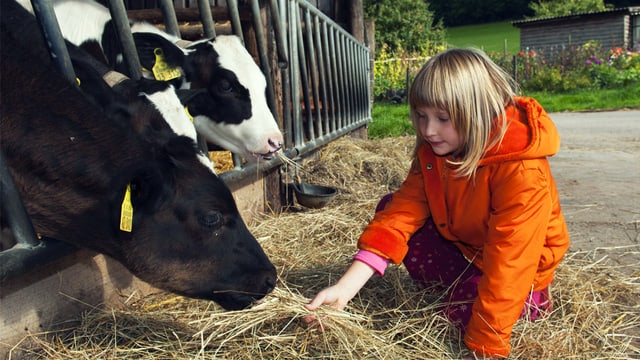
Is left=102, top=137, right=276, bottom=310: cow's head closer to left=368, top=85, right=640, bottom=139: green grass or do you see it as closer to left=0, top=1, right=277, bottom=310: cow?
left=0, top=1, right=277, bottom=310: cow

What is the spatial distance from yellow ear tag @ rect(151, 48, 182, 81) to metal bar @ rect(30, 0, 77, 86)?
164 cm

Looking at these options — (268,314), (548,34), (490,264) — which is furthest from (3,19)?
(548,34)

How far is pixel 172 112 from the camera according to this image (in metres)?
2.18

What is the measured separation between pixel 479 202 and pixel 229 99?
2.16 meters

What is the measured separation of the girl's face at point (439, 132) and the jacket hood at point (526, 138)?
0.44 ft

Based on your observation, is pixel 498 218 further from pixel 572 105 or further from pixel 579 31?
pixel 579 31

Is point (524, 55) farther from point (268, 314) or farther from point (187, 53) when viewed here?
point (268, 314)

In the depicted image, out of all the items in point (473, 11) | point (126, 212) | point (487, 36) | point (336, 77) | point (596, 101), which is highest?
point (126, 212)

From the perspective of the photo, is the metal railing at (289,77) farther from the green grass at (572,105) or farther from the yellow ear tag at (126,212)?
the green grass at (572,105)

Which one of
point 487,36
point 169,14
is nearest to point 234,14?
point 169,14

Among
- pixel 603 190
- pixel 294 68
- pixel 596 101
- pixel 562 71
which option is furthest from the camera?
pixel 562 71

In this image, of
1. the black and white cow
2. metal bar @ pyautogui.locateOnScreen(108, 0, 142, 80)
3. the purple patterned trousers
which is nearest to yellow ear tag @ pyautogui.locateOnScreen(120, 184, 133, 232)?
metal bar @ pyautogui.locateOnScreen(108, 0, 142, 80)

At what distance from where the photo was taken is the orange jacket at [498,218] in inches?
75.5

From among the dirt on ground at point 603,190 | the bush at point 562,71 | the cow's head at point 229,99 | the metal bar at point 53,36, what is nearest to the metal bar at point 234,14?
the cow's head at point 229,99
